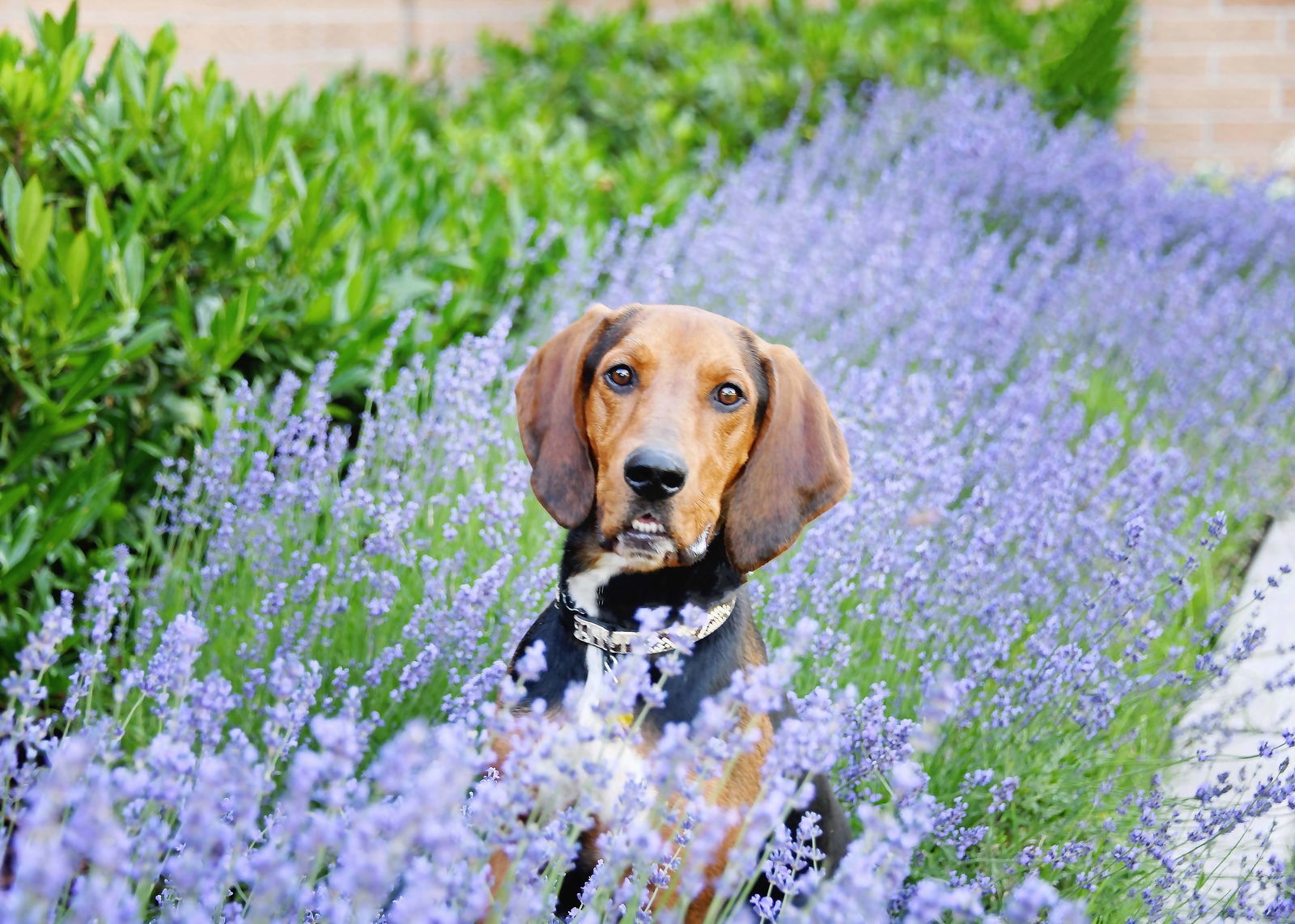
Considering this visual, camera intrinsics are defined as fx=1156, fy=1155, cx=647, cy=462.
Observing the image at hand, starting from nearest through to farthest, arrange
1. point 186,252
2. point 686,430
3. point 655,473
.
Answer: point 655,473, point 686,430, point 186,252

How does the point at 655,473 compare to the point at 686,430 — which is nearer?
the point at 655,473

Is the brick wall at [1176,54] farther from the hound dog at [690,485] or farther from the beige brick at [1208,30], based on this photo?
the hound dog at [690,485]

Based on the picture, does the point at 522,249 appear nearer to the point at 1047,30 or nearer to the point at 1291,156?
the point at 1047,30

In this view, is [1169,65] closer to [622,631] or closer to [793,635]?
[622,631]

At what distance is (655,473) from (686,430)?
5.8 inches

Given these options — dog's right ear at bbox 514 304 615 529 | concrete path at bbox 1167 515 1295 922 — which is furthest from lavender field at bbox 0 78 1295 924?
dog's right ear at bbox 514 304 615 529

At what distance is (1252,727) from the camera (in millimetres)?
3371

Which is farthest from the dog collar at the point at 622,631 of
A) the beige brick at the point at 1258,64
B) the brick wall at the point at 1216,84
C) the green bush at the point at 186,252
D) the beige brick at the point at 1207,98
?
the beige brick at the point at 1258,64

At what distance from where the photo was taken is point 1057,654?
8.83 ft

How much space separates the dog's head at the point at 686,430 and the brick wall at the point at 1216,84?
8204 millimetres

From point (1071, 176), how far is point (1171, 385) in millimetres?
2398

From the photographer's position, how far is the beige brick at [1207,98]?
30.8 ft

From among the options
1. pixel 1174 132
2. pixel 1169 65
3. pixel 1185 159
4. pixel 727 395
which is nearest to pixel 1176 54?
pixel 1169 65

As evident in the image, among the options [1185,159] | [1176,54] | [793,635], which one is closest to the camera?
[793,635]
